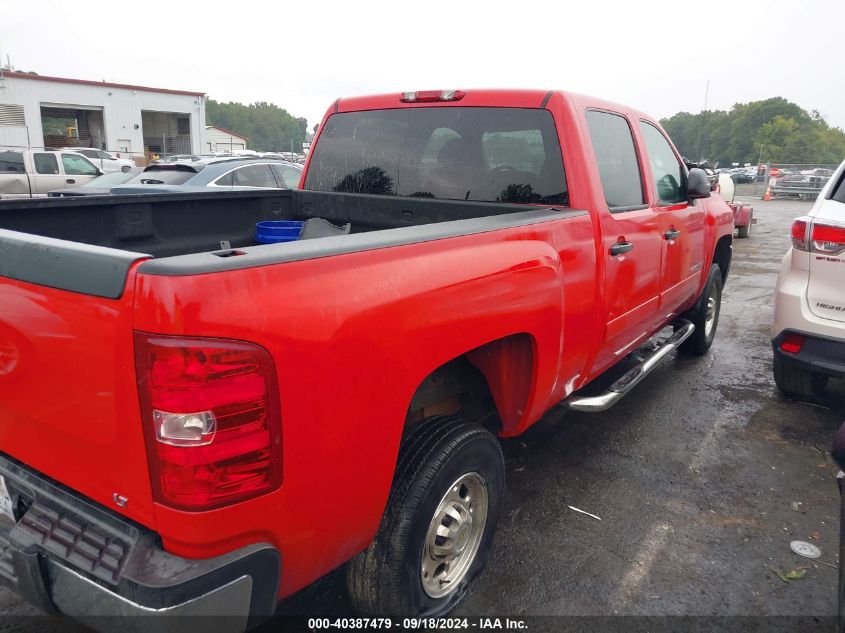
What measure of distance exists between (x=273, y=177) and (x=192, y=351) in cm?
902

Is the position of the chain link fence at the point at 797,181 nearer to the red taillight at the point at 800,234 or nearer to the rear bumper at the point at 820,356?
the red taillight at the point at 800,234

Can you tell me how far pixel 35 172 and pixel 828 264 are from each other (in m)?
16.8

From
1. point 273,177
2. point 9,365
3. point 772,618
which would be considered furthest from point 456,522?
point 273,177

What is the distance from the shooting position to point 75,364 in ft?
5.45

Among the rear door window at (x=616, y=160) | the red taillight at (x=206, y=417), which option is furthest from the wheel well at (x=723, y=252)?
the red taillight at (x=206, y=417)

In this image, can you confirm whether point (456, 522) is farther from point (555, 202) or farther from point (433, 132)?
point (433, 132)

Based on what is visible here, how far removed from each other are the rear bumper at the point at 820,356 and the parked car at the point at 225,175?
6.87 metres

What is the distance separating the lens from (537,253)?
8.54ft

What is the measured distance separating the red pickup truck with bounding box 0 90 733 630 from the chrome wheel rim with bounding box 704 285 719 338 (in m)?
3.05

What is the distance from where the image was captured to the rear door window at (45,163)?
50.8 ft

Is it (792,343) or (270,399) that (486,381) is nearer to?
(270,399)

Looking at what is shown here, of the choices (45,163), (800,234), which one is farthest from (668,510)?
(45,163)

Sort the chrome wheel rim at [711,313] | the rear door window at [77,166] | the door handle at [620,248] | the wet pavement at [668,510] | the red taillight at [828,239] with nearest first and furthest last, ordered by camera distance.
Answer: the wet pavement at [668,510], the door handle at [620,248], the red taillight at [828,239], the chrome wheel rim at [711,313], the rear door window at [77,166]

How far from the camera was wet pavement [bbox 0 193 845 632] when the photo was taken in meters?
2.71
